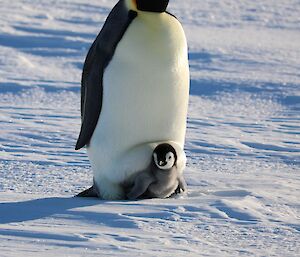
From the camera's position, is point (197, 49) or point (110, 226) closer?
point (110, 226)

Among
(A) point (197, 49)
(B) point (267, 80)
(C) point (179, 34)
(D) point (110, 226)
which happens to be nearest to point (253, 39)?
(A) point (197, 49)

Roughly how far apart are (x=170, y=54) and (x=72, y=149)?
6.25ft

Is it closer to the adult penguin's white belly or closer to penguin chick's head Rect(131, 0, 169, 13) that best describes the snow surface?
the adult penguin's white belly

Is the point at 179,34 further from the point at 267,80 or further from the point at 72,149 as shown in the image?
the point at 267,80

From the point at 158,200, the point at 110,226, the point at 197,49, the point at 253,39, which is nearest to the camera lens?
the point at 110,226

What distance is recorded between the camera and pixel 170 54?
504 cm

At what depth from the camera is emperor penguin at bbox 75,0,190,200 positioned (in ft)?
16.5

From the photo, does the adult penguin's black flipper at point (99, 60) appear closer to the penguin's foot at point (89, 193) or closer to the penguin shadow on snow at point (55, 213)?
the penguin's foot at point (89, 193)

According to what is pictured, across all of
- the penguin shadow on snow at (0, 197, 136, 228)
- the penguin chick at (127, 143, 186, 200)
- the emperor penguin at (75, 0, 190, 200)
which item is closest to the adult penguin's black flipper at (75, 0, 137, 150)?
the emperor penguin at (75, 0, 190, 200)

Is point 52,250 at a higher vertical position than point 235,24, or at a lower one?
lower

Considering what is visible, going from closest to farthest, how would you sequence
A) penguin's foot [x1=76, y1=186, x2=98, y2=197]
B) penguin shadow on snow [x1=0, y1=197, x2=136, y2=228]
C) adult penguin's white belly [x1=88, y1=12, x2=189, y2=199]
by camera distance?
penguin shadow on snow [x1=0, y1=197, x2=136, y2=228]
adult penguin's white belly [x1=88, y1=12, x2=189, y2=199]
penguin's foot [x1=76, y1=186, x2=98, y2=197]

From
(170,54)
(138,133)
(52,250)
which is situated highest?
(170,54)

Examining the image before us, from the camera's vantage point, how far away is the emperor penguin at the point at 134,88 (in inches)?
197

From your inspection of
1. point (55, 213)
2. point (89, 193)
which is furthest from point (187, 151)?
point (55, 213)
